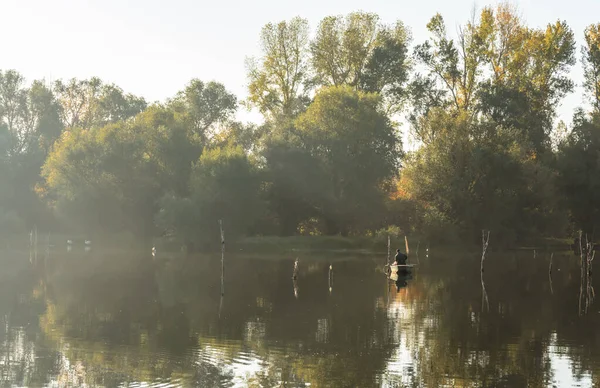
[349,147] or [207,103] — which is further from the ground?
[207,103]

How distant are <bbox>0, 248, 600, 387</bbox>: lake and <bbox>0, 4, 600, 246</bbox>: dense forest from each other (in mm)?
21755

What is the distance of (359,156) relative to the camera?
3300 inches

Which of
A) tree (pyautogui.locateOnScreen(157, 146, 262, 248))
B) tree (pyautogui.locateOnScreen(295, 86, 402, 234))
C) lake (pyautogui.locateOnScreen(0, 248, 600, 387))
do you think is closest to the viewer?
lake (pyautogui.locateOnScreen(0, 248, 600, 387))

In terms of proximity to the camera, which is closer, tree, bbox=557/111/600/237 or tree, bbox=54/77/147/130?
tree, bbox=557/111/600/237

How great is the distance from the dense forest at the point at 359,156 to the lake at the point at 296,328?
2175 cm

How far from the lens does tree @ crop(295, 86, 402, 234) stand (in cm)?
8344

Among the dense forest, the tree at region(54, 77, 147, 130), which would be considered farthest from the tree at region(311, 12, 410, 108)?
the tree at region(54, 77, 147, 130)

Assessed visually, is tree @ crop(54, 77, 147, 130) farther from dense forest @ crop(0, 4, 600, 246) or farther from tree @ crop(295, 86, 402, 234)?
tree @ crop(295, 86, 402, 234)

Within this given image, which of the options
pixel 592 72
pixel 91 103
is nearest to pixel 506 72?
pixel 592 72

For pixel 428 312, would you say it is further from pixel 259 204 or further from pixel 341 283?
pixel 259 204

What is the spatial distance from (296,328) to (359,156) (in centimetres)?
5329

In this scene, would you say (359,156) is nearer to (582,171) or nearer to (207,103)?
(582,171)

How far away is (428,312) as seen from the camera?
36.8 metres

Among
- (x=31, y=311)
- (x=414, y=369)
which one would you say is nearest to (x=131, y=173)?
(x=31, y=311)
